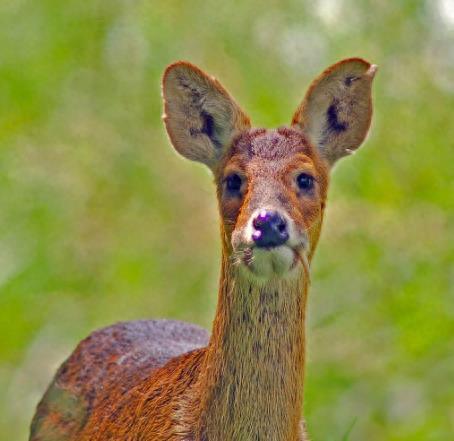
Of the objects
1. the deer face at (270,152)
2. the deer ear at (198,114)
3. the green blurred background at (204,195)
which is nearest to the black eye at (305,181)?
the deer face at (270,152)

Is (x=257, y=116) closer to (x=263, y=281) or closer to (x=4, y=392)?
(x=4, y=392)

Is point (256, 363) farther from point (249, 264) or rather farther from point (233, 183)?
point (233, 183)

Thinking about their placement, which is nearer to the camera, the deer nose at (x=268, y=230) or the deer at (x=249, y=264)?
the deer nose at (x=268, y=230)

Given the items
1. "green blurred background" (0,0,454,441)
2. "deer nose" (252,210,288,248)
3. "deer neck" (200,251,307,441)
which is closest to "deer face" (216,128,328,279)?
"deer nose" (252,210,288,248)

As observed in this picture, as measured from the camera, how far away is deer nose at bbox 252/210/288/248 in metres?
5.82

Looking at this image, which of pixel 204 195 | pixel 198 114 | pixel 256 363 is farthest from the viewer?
pixel 204 195

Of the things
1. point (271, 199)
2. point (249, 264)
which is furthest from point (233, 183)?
point (249, 264)

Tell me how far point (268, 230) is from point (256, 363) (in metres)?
0.66

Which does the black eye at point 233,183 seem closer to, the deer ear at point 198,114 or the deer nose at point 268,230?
the deer ear at point 198,114

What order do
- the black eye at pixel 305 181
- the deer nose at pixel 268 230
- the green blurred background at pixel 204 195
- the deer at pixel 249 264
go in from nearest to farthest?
the deer nose at pixel 268 230 → the deer at pixel 249 264 → the black eye at pixel 305 181 → the green blurred background at pixel 204 195

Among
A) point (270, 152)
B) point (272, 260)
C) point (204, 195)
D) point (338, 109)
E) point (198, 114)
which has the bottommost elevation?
point (272, 260)

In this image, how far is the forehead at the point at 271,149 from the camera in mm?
6379

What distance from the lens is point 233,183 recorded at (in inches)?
253

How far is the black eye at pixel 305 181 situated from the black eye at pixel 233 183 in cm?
25
